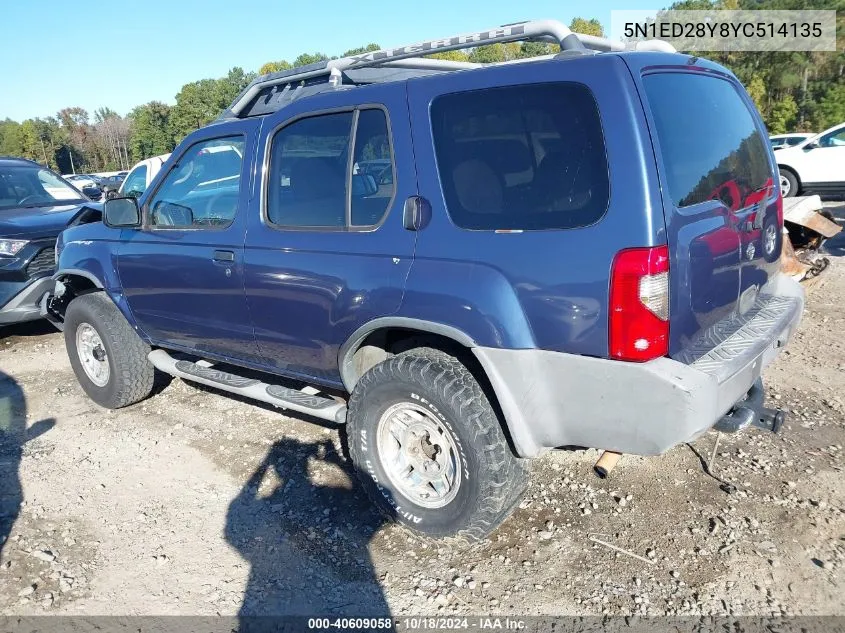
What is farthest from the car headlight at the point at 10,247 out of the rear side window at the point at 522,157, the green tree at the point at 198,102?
the green tree at the point at 198,102

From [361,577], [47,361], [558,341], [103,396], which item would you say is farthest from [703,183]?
[47,361]

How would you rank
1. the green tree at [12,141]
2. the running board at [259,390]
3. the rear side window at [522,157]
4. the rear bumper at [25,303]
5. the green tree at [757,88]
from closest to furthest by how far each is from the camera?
the rear side window at [522,157]
the running board at [259,390]
the rear bumper at [25,303]
the green tree at [757,88]
the green tree at [12,141]

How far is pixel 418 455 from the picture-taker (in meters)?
3.08

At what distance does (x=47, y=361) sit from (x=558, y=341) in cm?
554

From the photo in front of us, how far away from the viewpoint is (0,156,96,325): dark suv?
6090mm

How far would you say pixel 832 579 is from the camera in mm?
2625

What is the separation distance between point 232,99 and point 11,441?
137 ft

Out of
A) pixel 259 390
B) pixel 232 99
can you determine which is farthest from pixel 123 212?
pixel 232 99

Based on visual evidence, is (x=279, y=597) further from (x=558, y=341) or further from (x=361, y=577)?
(x=558, y=341)

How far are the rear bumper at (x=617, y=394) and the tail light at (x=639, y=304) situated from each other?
6 cm

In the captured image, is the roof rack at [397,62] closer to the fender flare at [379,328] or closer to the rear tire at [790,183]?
the fender flare at [379,328]

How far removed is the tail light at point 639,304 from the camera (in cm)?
224

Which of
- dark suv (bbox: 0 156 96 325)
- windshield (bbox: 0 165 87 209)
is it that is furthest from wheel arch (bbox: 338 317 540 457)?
windshield (bbox: 0 165 87 209)

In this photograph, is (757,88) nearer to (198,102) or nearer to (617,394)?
(617,394)
